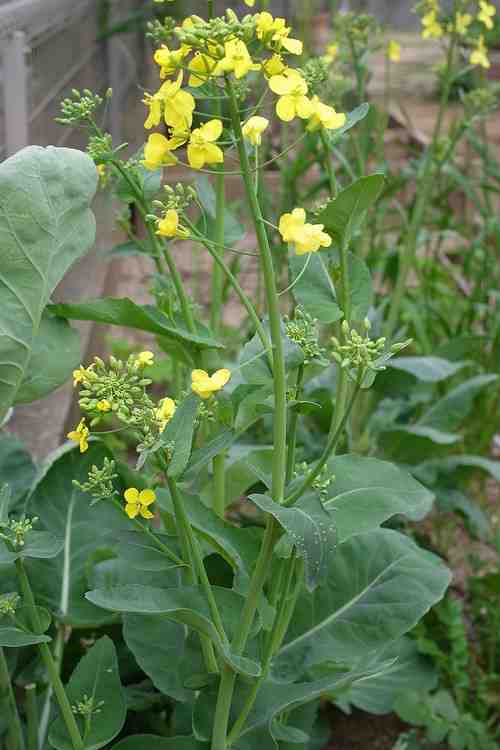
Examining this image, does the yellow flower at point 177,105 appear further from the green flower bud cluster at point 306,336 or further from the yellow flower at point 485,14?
the yellow flower at point 485,14

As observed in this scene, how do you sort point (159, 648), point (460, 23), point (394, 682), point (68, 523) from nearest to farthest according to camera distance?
1. point (159, 648)
2. point (68, 523)
3. point (394, 682)
4. point (460, 23)

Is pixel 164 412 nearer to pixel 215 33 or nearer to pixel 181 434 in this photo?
pixel 181 434

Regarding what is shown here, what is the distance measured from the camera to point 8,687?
56.0 inches

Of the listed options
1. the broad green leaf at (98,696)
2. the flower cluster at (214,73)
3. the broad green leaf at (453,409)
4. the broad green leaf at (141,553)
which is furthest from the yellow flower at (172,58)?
the broad green leaf at (453,409)

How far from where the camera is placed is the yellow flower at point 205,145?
3.40 ft

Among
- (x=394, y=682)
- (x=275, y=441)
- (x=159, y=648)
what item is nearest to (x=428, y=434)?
(x=394, y=682)

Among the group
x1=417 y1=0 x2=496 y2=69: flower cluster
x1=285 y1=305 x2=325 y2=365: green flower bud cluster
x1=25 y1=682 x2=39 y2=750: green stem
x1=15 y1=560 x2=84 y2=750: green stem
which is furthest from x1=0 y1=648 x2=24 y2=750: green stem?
x1=417 y1=0 x2=496 y2=69: flower cluster

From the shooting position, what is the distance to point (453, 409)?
261 cm

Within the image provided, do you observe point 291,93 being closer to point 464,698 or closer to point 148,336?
point 464,698

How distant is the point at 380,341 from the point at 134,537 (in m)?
0.44

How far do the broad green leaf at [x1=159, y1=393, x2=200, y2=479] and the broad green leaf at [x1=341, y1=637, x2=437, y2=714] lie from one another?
1005mm

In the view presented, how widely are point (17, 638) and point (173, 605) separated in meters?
0.19

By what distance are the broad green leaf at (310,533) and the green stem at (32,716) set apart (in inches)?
22.2

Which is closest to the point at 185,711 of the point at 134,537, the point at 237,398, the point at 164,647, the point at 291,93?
the point at 164,647
